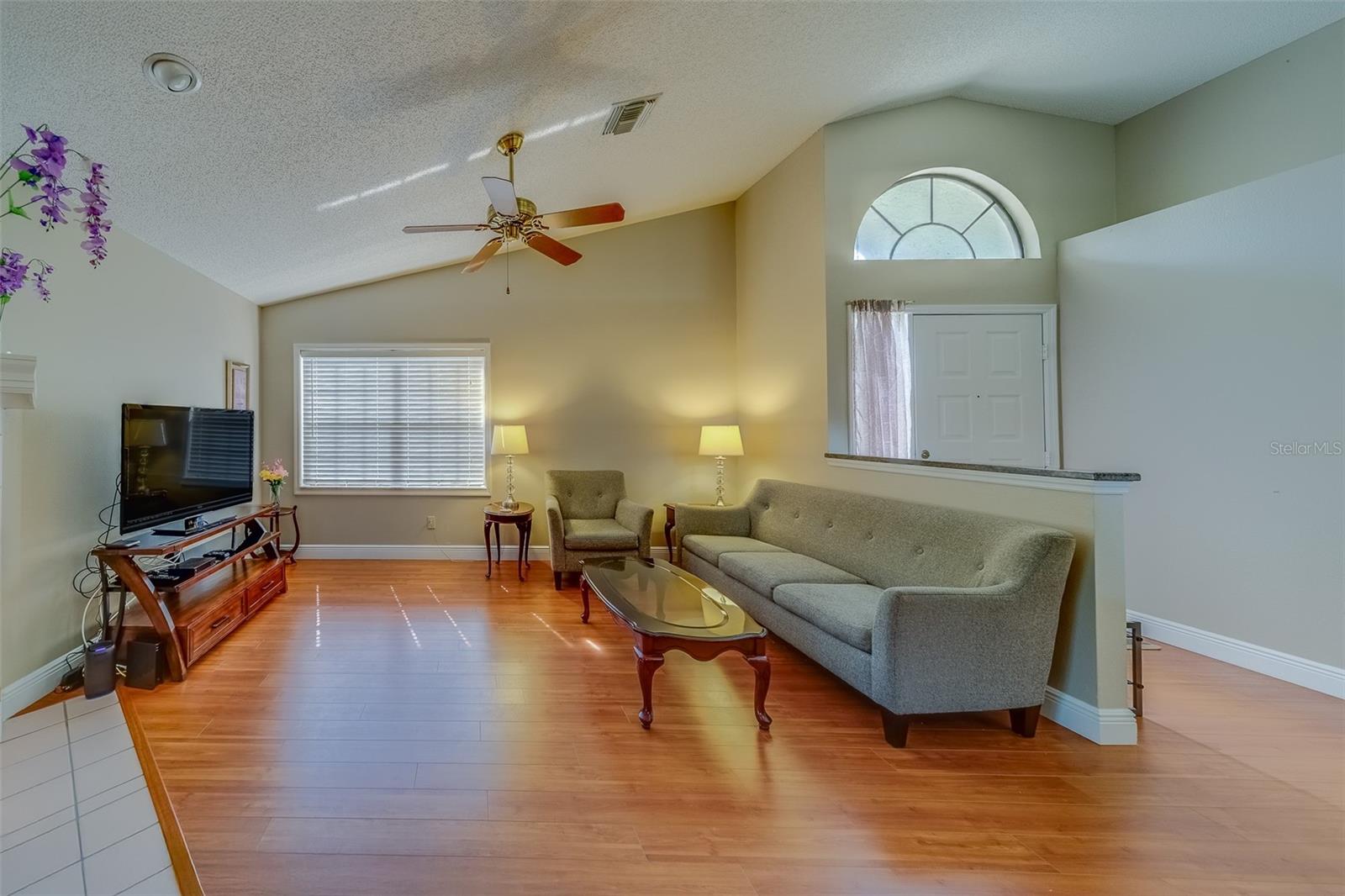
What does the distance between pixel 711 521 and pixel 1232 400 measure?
3191 millimetres

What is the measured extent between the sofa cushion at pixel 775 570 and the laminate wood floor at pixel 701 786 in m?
0.46

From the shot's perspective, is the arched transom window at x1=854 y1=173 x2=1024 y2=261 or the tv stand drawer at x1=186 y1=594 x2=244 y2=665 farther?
the arched transom window at x1=854 y1=173 x2=1024 y2=261

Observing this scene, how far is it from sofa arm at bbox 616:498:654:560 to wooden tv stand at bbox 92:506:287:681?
8.40ft

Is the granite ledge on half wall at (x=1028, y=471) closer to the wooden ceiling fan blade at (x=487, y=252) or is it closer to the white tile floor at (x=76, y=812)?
the wooden ceiling fan blade at (x=487, y=252)

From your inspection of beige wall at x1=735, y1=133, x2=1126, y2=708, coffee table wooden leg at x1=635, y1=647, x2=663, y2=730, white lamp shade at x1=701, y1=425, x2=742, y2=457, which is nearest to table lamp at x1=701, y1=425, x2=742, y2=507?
white lamp shade at x1=701, y1=425, x2=742, y2=457

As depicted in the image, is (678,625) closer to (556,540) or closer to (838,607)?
(838,607)

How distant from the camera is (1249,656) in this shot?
9.48 ft

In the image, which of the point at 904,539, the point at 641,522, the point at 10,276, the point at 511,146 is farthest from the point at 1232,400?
the point at 10,276

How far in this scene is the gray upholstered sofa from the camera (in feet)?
6.95

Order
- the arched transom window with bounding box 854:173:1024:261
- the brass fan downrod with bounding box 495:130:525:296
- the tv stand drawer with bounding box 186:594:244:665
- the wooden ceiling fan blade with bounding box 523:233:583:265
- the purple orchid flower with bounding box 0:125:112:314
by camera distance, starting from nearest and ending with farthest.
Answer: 1. the purple orchid flower with bounding box 0:125:112:314
2. the tv stand drawer with bounding box 186:594:244:665
3. the brass fan downrod with bounding box 495:130:525:296
4. the wooden ceiling fan blade with bounding box 523:233:583:265
5. the arched transom window with bounding box 854:173:1024:261

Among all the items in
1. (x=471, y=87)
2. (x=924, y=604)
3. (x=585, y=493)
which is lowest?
(x=924, y=604)

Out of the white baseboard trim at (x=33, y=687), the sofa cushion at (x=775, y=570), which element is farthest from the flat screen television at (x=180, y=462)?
the sofa cushion at (x=775, y=570)

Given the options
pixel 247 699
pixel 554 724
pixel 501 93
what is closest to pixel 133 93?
pixel 501 93

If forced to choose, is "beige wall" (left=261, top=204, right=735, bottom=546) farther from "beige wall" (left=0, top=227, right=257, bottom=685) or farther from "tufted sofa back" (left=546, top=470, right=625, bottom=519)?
"beige wall" (left=0, top=227, right=257, bottom=685)
